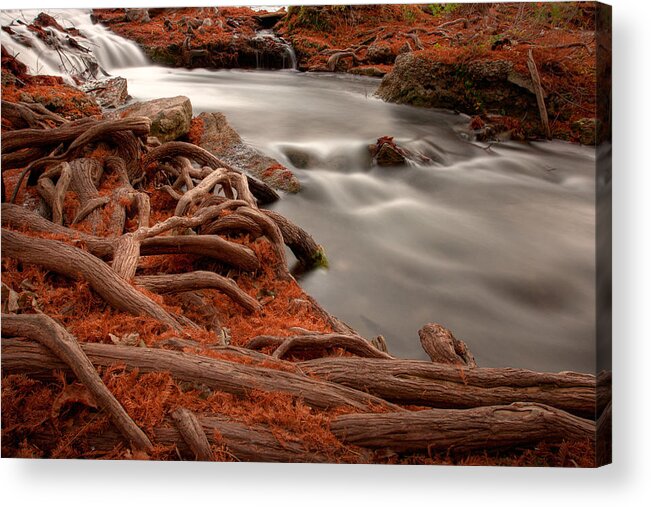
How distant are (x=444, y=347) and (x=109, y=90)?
269 cm

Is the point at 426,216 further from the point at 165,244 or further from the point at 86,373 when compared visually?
the point at 86,373

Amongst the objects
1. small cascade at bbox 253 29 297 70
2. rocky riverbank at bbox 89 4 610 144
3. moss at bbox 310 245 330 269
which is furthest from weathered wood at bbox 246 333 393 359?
small cascade at bbox 253 29 297 70

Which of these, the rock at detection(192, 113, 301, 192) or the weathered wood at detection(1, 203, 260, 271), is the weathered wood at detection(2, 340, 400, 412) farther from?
the rock at detection(192, 113, 301, 192)

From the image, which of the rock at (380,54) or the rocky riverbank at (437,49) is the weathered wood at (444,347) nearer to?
the rocky riverbank at (437,49)

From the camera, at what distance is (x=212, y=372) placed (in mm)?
3727

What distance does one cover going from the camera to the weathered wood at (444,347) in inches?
148

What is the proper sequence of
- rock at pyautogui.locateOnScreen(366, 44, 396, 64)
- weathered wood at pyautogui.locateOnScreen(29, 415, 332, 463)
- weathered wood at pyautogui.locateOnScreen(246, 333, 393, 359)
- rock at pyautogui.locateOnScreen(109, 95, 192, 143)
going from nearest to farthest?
weathered wood at pyautogui.locateOnScreen(29, 415, 332, 463), weathered wood at pyautogui.locateOnScreen(246, 333, 393, 359), rock at pyautogui.locateOnScreen(366, 44, 396, 64), rock at pyautogui.locateOnScreen(109, 95, 192, 143)

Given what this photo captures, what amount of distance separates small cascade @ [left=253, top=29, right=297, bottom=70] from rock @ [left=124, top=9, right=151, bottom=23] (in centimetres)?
69

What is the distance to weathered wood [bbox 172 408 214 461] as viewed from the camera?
3.67 meters

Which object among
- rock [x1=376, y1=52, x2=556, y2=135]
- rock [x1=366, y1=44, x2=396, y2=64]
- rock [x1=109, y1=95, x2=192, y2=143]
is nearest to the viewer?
rock [x1=376, y1=52, x2=556, y2=135]

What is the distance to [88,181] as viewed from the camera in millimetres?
4535

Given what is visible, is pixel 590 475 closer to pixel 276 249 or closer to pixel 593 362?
pixel 593 362

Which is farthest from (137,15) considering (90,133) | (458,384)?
(458,384)

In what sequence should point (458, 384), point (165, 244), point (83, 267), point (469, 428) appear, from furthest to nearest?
point (165, 244) < point (83, 267) < point (458, 384) < point (469, 428)
